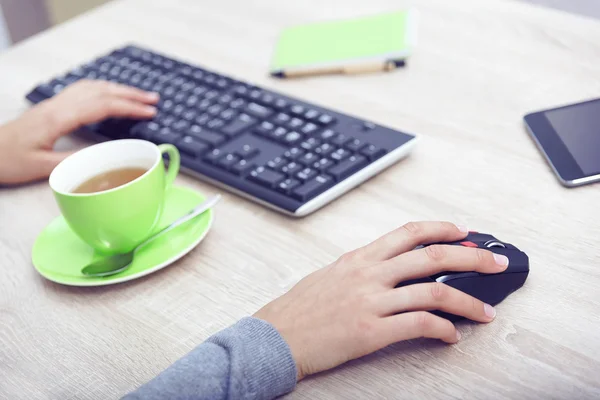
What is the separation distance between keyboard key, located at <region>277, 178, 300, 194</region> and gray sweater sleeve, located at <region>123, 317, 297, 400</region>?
20 centimetres

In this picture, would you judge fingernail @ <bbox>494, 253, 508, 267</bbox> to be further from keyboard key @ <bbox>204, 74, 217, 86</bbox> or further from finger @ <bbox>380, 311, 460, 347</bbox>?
keyboard key @ <bbox>204, 74, 217, 86</bbox>

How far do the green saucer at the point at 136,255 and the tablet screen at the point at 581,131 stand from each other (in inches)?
15.6

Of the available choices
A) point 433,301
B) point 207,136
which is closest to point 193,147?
point 207,136

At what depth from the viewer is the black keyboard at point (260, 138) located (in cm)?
73

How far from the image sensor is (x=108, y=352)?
59 centimetres

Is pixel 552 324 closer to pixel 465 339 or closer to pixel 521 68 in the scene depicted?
pixel 465 339

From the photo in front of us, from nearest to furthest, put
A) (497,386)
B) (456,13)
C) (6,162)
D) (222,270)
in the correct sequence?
(497,386)
(222,270)
(6,162)
(456,13)

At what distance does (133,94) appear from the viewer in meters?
0.90

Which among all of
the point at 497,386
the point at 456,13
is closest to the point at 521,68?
the point at 456,13

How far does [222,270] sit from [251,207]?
106 mm

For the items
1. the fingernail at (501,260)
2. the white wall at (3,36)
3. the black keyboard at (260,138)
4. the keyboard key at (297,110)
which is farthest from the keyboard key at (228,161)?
the white wall at (3,36)

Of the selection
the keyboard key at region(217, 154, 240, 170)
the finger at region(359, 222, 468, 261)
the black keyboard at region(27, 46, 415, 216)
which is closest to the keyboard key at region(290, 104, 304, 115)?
the black keyboard at region(27, 46, 415, 216)

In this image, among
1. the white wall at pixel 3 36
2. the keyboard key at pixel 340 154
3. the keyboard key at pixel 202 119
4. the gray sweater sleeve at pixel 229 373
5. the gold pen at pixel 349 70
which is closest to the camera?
the gray sweater sleeve at pixel 229 373

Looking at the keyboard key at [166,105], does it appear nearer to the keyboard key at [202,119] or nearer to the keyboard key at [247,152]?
the keyboard key at [202,119]
